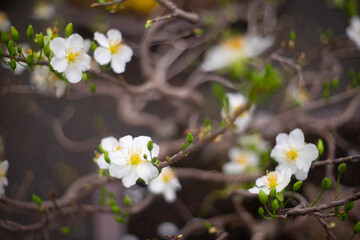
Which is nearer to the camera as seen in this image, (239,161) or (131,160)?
(131,160)

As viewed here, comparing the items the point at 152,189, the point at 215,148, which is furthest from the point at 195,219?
the point at 215,148

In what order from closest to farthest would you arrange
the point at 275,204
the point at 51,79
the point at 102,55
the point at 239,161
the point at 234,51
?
the point at 275,204
the point at 102,55
the point at 51,79
the point at 239,161
the point at 234,51

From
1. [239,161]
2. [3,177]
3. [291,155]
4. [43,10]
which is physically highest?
[43,10]

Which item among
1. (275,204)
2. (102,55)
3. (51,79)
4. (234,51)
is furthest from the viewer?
(234,51)

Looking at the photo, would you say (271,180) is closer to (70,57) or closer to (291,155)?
(291,155)

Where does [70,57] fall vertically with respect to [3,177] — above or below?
above

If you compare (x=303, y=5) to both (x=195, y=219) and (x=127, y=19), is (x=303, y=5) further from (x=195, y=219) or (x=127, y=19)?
(x=195, y=219)

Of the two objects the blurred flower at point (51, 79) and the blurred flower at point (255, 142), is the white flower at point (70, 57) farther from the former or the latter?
the blurred flower at point (255, 142)

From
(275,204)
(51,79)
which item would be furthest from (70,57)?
(275,204)
